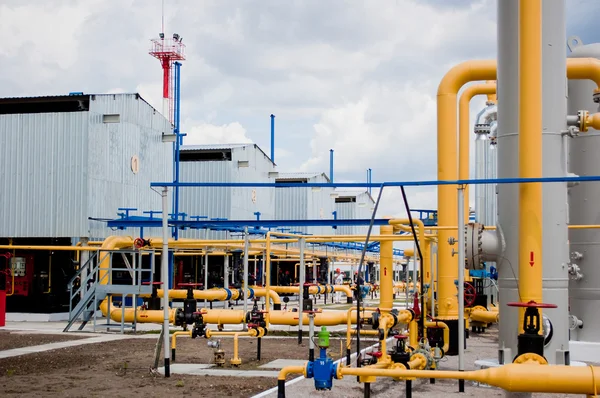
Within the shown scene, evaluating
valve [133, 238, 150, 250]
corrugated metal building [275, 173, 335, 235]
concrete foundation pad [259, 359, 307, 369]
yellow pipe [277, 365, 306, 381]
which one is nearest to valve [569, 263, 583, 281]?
concrete foundation pad [259, 359, 307, 369]

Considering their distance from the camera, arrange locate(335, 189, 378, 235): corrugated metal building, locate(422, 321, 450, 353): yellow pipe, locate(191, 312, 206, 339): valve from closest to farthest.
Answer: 1. locate(422, 321, 450, 353): yellow pipe
2. locate(191, 312, 206, 339): valve
3. locate(335, 189, 378, 235): corrugated metal building

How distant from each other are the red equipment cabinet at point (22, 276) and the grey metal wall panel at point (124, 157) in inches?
127

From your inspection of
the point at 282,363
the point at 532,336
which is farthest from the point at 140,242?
the point at 532,336

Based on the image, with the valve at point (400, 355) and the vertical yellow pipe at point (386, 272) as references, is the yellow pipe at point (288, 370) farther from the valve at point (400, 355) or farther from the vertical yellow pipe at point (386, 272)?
the vertical yellow pipe at point (386, 272)

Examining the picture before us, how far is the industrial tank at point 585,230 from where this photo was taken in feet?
49.1

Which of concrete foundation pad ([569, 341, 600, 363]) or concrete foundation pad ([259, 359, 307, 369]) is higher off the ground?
concrete foundation pad ([569, 341, 600, 363])

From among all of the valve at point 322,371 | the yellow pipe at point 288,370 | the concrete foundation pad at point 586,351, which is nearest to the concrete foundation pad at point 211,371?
the valve at point 322,371

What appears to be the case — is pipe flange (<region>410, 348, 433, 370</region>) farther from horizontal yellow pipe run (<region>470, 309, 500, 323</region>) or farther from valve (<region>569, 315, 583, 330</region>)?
horizontal yellow pipe run (<region>470, 309, 500, 323</region>)

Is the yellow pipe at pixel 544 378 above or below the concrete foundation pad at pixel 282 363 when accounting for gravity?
above

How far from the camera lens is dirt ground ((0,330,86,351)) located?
17312mm

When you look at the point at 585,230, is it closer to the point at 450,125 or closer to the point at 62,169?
the point at 450,125

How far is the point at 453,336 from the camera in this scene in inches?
543

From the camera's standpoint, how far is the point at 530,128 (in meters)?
9.30

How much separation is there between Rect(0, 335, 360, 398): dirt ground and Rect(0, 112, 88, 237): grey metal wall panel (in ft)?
27.1
